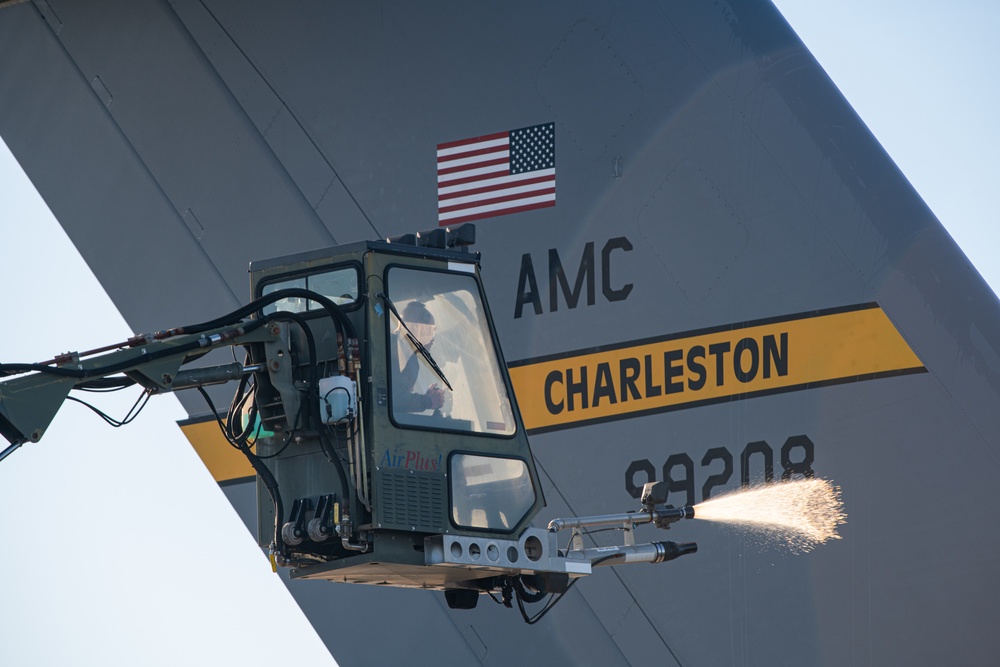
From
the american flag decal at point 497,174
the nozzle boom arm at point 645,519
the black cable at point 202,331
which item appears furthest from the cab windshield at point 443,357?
the american flag decal at point 497,174

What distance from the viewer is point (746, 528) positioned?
7.60 meters

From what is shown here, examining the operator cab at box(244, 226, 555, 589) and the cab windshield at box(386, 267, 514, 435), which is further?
the cab windshield at box(386, 267, 514, 435)

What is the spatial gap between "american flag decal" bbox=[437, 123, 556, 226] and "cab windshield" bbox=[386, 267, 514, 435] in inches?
92.8

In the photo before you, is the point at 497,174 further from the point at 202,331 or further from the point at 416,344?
the point at 202,331

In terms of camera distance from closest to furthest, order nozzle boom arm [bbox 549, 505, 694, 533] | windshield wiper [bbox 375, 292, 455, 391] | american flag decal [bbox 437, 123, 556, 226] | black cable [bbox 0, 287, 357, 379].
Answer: black cable [bbox 0, 287, 357, 379]
windshield wiper [bbox 375, 292, 455, 391]
nozzle boom arm [bbox 549, 505, 694, 533]
american flag decal [bbox 437, 123, 556, 226]

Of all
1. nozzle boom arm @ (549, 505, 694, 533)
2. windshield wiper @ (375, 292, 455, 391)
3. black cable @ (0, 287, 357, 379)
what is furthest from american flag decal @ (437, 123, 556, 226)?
black cable @ (0, 287, 357, 379)

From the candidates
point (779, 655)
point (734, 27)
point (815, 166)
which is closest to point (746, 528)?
point (779, 655)

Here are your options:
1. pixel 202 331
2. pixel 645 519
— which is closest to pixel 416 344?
pixel 202 331

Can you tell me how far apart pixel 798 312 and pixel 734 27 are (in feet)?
4.89

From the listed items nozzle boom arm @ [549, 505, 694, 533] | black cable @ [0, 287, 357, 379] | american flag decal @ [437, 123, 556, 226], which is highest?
american flag decal @ [437, 123, 556, 226]

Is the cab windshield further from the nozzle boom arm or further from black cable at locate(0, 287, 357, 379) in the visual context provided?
the nozzle boom arm

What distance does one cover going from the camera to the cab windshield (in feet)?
19.6

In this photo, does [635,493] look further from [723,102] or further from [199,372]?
[199,372]

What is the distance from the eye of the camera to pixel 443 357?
6105 mm
